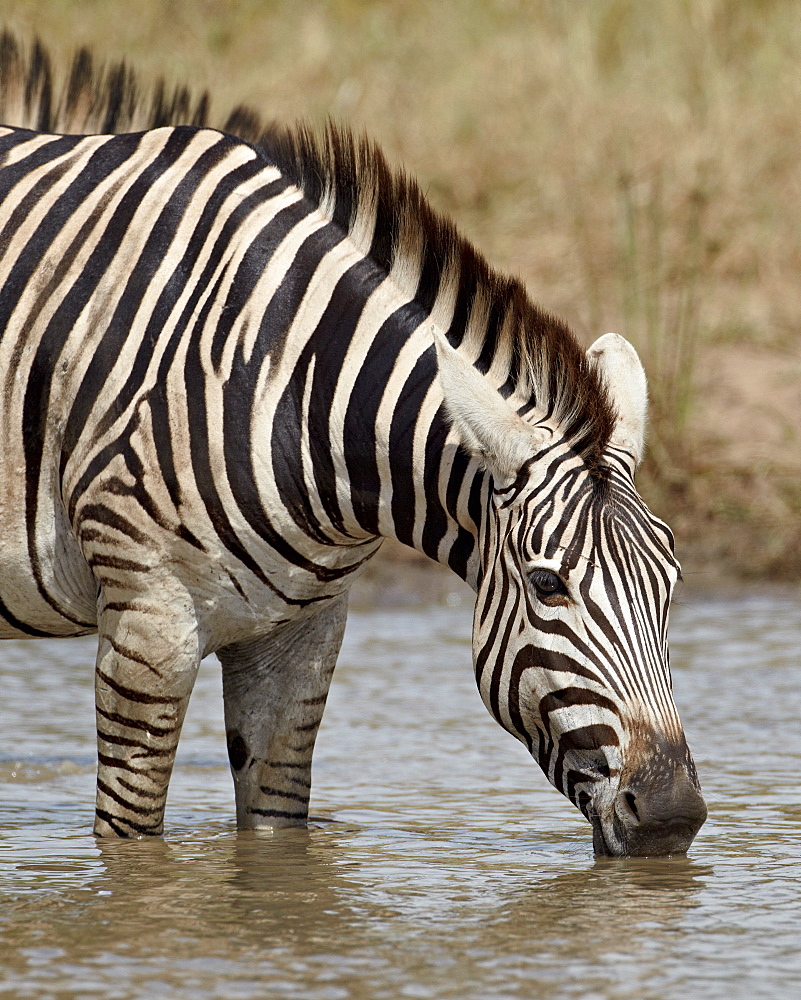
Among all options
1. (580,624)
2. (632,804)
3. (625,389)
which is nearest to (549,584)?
(580,624)

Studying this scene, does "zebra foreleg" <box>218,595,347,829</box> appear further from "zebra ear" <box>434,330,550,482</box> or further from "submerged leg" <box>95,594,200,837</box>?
"zebra ear" <box>434,330,550,482</box>

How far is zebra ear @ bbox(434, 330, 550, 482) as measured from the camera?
14.4 ft

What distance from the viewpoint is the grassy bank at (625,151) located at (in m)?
10.6

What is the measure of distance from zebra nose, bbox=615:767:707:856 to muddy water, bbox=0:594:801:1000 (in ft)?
0.44

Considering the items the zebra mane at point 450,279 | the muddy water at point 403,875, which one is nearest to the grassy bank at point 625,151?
the muddy water at point 403,875

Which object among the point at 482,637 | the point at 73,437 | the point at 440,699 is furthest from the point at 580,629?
the point at 440,699

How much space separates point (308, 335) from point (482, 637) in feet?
3.42

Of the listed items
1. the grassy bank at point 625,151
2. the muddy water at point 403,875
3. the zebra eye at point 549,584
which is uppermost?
the grassy bank at point 625,151

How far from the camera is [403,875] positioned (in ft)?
Result: 15.6

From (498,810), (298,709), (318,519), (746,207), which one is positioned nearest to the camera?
(318,519)

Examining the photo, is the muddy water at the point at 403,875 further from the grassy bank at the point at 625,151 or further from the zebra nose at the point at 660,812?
the grassy bank at the point at 625,151

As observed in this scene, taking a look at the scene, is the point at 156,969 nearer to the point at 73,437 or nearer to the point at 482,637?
the point at 482,637

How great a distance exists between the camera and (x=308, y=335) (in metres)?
4.82

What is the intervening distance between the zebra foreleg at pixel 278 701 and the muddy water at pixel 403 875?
0.63ft
